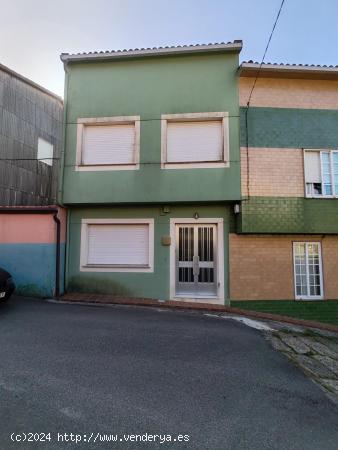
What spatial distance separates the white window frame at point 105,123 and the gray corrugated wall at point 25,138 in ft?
18.8

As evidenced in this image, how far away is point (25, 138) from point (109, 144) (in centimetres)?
708

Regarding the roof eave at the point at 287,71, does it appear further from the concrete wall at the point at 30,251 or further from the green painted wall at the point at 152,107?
the concrete wall at the point at 30,251

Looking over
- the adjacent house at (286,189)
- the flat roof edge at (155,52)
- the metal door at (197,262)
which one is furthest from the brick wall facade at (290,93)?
the metal door at (197,262)

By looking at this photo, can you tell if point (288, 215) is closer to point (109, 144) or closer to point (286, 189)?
point (286, 189)

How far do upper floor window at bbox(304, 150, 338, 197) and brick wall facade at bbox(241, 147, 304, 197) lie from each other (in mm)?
253

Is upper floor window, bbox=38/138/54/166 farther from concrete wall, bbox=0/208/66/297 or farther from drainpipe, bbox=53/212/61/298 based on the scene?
drainpipe, bbox=53/212/61/298

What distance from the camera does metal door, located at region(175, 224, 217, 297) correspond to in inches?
341

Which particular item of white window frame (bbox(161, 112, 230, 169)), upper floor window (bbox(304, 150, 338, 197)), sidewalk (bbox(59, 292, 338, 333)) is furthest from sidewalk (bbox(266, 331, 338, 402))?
white window frame (bbox(161, 112, 230, 169))

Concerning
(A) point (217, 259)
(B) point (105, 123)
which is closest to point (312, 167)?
(A) point (217, 259)

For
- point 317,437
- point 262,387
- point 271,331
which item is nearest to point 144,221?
point 271,331

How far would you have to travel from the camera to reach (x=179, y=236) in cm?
884

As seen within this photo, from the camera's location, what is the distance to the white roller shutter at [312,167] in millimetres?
8617

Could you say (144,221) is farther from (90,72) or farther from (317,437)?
(317,437)

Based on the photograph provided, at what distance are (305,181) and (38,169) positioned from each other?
12793mm
